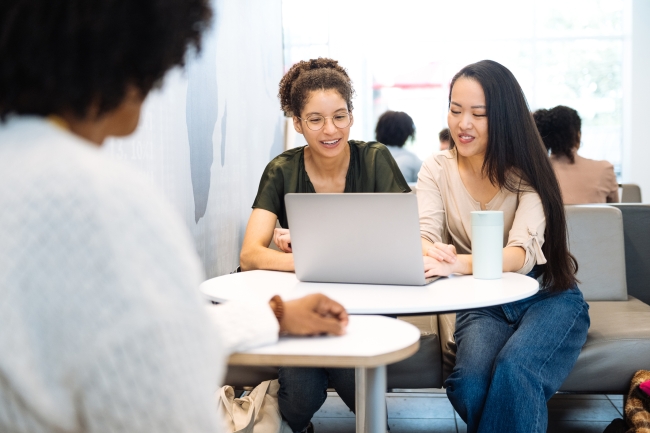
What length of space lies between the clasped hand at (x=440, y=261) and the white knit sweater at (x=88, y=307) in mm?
1126

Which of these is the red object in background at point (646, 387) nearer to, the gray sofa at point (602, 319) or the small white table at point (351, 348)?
the gray sofa at point (602, 319)

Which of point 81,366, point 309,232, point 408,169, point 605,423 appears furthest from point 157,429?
point 408,169

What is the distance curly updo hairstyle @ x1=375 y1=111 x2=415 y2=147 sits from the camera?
5076 millimetres

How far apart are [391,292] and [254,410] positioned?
0.60 m

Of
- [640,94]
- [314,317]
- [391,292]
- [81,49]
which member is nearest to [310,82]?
[391,292]

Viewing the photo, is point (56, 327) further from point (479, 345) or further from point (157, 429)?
point (479, 345)

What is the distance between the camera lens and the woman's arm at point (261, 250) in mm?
1873

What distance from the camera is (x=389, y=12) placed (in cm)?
847

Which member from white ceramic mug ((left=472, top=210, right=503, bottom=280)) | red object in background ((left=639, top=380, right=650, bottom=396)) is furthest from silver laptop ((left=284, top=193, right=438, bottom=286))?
red object in background ((left=639, top=380, right=650, bottom=396))

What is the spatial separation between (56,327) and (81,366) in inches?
1.6

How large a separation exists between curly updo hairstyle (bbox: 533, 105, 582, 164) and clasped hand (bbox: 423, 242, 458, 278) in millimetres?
2375

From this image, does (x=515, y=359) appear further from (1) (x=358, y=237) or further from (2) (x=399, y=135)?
(2) (x=399, y=135)

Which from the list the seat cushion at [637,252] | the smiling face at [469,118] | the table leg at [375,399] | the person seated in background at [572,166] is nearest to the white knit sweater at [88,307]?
the table leg at [375,399]

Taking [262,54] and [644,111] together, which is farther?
[644,111]
